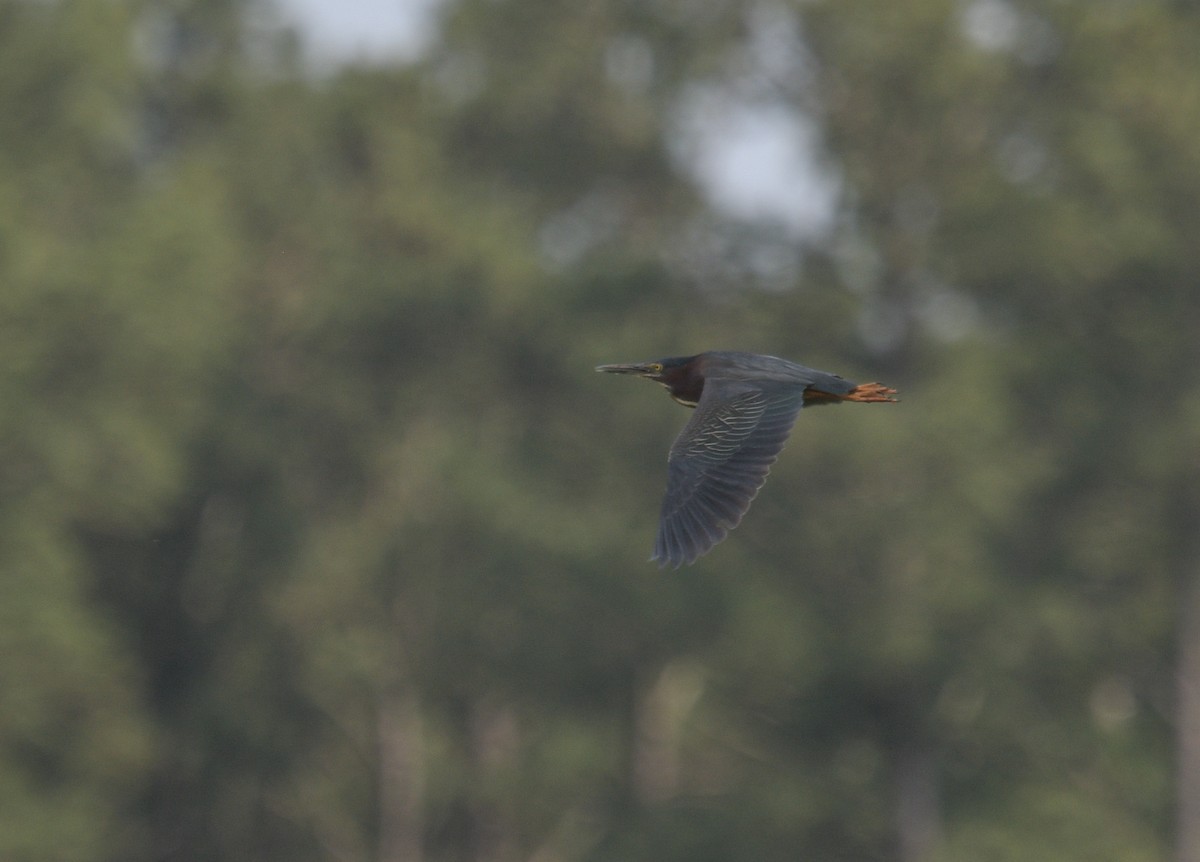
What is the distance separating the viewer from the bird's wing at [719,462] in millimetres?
8438

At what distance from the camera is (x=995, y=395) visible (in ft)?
68.9

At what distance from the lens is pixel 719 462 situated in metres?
8.83

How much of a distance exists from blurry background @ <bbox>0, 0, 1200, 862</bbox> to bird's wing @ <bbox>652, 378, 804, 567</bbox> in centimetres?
1081

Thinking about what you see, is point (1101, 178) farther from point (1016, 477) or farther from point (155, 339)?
point (155, 339)

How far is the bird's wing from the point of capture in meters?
8.44

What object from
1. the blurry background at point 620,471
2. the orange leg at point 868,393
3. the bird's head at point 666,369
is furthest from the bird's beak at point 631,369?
the blurry background at point 620,471

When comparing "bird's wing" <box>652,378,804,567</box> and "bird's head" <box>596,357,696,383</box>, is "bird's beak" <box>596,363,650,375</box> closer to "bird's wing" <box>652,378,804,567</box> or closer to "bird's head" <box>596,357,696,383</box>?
"bird's head" <box>596,357,696,383</box>

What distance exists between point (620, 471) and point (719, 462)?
14973 mm

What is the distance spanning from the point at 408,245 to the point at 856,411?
9119mm

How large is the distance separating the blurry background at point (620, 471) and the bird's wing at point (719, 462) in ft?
35.5

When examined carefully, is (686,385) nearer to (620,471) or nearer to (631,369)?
(631,369)

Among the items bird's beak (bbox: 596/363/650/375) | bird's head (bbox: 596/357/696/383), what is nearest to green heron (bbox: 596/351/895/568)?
bird's head (bbox: 596/357/696/383)

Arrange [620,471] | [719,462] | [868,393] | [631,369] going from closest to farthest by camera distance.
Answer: [719,462]
[868,393]
[631,369]
[620,471]

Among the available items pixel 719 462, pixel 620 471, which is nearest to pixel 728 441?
pixel 719 462
